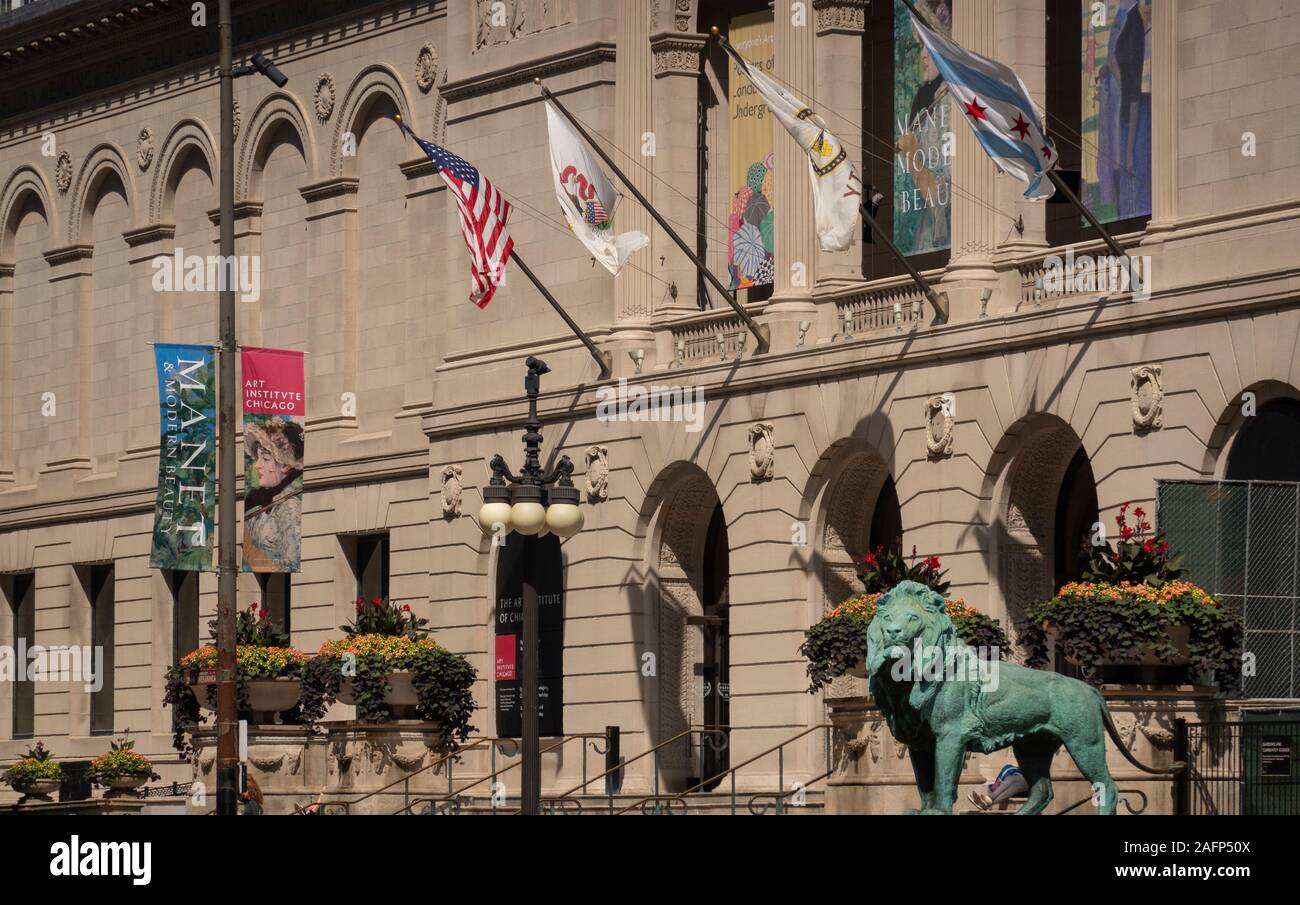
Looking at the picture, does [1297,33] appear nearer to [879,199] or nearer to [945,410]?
[945,410]

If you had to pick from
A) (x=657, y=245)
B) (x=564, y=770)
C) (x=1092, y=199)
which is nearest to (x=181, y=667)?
(x=564, y=770)

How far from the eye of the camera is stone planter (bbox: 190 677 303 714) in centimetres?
4234

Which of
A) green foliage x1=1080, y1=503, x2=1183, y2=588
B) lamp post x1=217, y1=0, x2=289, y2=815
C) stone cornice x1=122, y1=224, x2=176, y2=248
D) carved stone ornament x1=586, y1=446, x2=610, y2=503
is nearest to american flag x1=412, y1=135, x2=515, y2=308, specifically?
lamp post x1=217, y1=0, x2=289, y2=815

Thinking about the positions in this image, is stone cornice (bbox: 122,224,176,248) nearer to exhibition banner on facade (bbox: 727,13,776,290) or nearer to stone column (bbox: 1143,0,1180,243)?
exhibition banner on facade (bbox: 727,13,776,290)

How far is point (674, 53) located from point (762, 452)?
24.7ft

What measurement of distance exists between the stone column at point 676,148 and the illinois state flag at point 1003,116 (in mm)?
10319

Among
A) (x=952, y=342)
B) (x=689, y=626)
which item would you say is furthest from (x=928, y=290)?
(x=689, y=626)

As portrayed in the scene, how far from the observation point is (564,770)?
43062 mm

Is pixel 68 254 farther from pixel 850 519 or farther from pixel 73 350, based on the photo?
pixel 850 519

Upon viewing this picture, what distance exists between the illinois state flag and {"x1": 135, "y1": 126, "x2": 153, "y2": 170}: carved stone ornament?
28.8 meters

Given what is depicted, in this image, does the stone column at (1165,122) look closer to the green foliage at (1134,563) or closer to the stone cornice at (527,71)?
the green foliage at (1134,563)

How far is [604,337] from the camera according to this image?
4303cm

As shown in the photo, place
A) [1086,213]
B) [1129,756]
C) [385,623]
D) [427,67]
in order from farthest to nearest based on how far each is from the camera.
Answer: [427,67] < [385,623] < [1086,213] < [1129,756]

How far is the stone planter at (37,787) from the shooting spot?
5122cm
